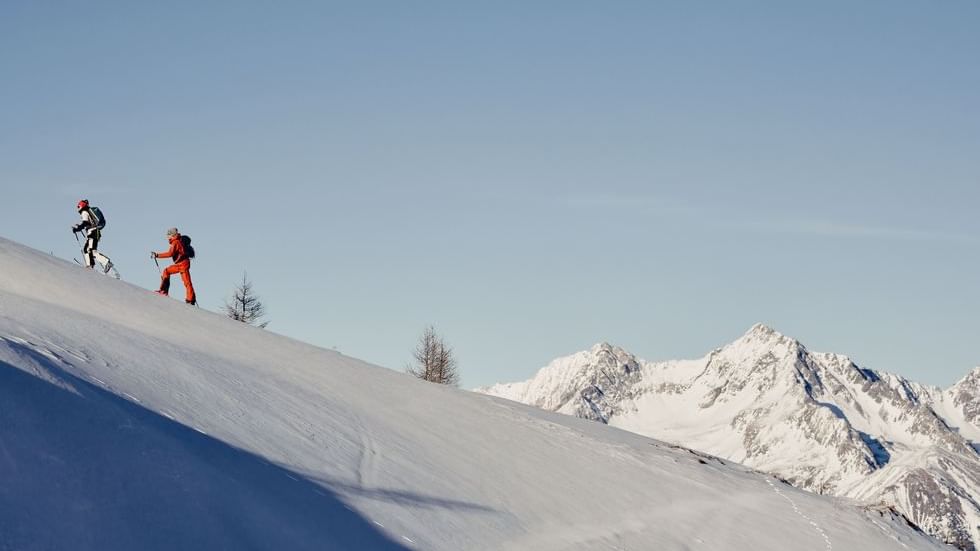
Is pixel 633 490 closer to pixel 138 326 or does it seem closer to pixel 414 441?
pixel 414 441

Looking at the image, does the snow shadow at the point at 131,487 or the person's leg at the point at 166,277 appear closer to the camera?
the snow shadow at the point at 131,487

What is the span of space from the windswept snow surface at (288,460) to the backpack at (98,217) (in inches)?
177

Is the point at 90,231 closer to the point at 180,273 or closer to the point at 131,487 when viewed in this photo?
the point at 180,273

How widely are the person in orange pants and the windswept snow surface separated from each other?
10.6 feet

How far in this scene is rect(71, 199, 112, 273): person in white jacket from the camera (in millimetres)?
25578

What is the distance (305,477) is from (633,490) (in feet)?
22.8

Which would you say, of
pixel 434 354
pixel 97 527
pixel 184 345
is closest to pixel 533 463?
pixel 184 345

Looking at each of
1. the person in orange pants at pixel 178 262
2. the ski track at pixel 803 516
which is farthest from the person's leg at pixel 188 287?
the ski track at pixel 803 516

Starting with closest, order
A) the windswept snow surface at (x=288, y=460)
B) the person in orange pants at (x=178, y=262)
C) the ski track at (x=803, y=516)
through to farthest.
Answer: the windswept snow surface at (x=288, y=460) < the ski track at (x=803, y=516) < the person in orange pants at (x=178, y=262)

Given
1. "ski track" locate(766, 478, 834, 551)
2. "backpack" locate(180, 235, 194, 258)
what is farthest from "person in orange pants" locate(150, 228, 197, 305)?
"ski track" locate(766, 478, 834, 551)

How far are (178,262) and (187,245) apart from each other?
0.42 meters

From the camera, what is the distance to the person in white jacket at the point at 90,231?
83.9 feet

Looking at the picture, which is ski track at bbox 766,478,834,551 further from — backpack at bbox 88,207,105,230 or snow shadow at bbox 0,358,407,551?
backpack at bbox 88,207,105,230

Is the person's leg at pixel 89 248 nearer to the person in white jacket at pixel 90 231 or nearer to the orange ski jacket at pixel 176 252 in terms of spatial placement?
the person in white jacket at pixel 90 231
